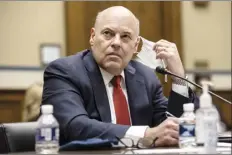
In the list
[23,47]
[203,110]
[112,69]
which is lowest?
[203,110]

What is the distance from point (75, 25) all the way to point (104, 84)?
9.34 feet

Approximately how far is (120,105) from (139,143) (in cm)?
56

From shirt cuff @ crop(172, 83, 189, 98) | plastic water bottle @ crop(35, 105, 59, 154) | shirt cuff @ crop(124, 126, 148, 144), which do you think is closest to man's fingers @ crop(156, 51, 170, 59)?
shirt cuff @ crop(172, 83, 189, 98)

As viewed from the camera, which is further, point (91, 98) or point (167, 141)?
point (91, 98)

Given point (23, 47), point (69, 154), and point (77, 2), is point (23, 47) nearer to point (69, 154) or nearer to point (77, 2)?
point (77, 2)

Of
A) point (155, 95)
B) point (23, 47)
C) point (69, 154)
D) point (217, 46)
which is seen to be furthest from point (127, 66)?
point (217, 46)

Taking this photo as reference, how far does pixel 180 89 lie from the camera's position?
255 centimetres

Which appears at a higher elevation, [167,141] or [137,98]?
[137,98]

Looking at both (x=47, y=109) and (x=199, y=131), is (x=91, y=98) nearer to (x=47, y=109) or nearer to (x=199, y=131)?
(x=47, y=109)

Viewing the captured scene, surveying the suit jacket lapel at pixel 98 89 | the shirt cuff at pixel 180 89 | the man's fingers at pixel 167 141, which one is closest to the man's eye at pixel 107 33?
the suit jacket lapel at pixel 98 89

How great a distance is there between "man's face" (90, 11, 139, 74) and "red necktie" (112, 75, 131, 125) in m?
0.08

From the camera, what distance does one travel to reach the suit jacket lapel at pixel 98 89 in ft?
7.74

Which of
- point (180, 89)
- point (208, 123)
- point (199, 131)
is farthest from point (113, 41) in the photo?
point (208, 123)

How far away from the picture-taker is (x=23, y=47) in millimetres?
4984
